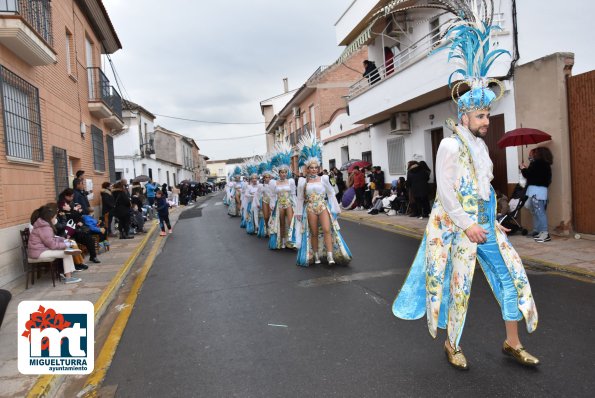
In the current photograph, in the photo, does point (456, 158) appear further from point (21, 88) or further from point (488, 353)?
point (21, 88)

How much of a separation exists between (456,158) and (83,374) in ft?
11.5

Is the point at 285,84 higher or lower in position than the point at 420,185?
higher

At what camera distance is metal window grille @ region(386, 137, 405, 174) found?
16.2 meters

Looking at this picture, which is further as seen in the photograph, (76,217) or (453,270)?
(76,217)

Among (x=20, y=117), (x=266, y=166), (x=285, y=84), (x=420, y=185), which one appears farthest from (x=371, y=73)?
(x=285, y=84)

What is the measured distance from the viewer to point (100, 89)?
48.2ft

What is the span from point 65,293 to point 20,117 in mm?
3681

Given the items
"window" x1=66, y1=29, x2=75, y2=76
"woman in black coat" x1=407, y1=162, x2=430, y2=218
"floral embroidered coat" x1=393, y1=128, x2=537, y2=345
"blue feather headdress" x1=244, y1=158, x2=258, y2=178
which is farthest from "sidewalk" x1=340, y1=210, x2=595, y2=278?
"window" x1=66, y1=29, x2=75, y2=76

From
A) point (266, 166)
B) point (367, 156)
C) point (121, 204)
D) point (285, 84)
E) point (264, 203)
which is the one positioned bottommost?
point (264, 203)

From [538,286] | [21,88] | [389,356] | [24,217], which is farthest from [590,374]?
[21,88]

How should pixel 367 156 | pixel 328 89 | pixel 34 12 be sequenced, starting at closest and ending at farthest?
pixel 34 12, pixel 367 156, pixel 328 89

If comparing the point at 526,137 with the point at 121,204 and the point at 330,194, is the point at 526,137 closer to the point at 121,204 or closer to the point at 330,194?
the point at 330,194

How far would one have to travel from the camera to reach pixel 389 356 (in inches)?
144

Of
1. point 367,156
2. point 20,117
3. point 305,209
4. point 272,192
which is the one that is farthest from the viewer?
point 367,156
